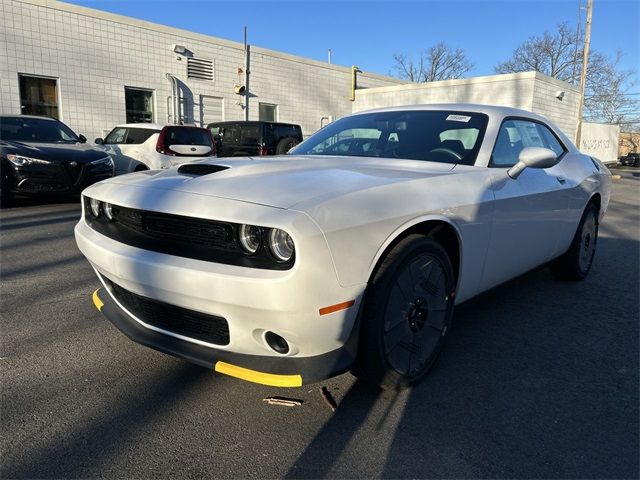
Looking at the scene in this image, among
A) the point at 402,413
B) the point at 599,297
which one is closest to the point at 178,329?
the point at 402,413

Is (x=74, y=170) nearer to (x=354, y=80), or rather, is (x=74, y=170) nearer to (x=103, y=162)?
(x=103, y=162)

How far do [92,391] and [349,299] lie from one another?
1443 millimetres

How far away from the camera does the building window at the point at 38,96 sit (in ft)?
45.1

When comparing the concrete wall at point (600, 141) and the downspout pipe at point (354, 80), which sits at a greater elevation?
the downspout pipe at point (354, 80)

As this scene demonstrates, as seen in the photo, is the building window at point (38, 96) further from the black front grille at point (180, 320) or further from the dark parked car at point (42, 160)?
the black front grille at point (180, 320)

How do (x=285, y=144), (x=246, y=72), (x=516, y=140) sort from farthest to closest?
(x=246, y=72), (x=285, y=144), (x=516, y=140)

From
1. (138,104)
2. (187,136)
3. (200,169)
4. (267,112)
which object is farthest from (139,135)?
(267,112)

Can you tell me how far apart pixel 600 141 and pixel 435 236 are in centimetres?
3074

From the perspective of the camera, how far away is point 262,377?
2.05m

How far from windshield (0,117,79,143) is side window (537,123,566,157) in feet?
27.4

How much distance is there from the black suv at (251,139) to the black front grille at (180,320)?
9.78m

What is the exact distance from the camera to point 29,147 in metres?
8.18

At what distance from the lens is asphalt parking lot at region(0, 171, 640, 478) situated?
2.00 metres

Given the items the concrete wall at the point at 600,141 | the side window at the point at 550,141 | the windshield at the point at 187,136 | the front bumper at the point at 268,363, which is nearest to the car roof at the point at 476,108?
the side window at the point at 550,141
